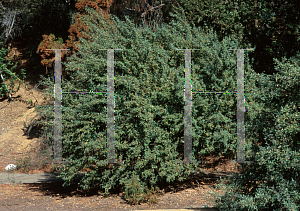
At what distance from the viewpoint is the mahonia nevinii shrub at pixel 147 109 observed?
798 centimetres

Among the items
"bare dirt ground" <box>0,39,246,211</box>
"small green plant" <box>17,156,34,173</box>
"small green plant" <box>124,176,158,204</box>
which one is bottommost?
"small green plant" <box>17,156,34,173</box>

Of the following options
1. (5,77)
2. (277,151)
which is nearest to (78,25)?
(5,77)

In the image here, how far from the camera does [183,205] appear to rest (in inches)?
309

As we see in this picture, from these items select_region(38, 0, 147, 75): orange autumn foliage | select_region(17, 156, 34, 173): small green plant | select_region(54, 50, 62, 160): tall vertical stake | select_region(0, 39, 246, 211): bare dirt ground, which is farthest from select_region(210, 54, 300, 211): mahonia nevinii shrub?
select_region(17, 156, 34, 173): small green plant

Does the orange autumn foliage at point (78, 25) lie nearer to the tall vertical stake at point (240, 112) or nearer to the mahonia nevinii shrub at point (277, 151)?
the tall vertical stake at point (240, 112)

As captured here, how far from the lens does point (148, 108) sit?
790 centimetres

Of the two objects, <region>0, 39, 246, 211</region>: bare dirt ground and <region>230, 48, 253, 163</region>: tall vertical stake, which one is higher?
<region>230, 48, 253, 163</region>: tall vertical stake

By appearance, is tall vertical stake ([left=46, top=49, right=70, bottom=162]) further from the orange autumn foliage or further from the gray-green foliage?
the orange autumn foliage

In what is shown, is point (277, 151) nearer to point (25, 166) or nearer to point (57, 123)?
point (57, 123)

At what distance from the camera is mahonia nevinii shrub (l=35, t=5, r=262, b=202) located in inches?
314

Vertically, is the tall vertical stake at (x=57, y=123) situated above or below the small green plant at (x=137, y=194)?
above

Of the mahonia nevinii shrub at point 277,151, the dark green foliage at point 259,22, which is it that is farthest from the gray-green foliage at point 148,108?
the dark green foliage at point 259,22

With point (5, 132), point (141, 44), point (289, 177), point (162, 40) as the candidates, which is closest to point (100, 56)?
point (141, 44)

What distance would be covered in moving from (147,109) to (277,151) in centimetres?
355
